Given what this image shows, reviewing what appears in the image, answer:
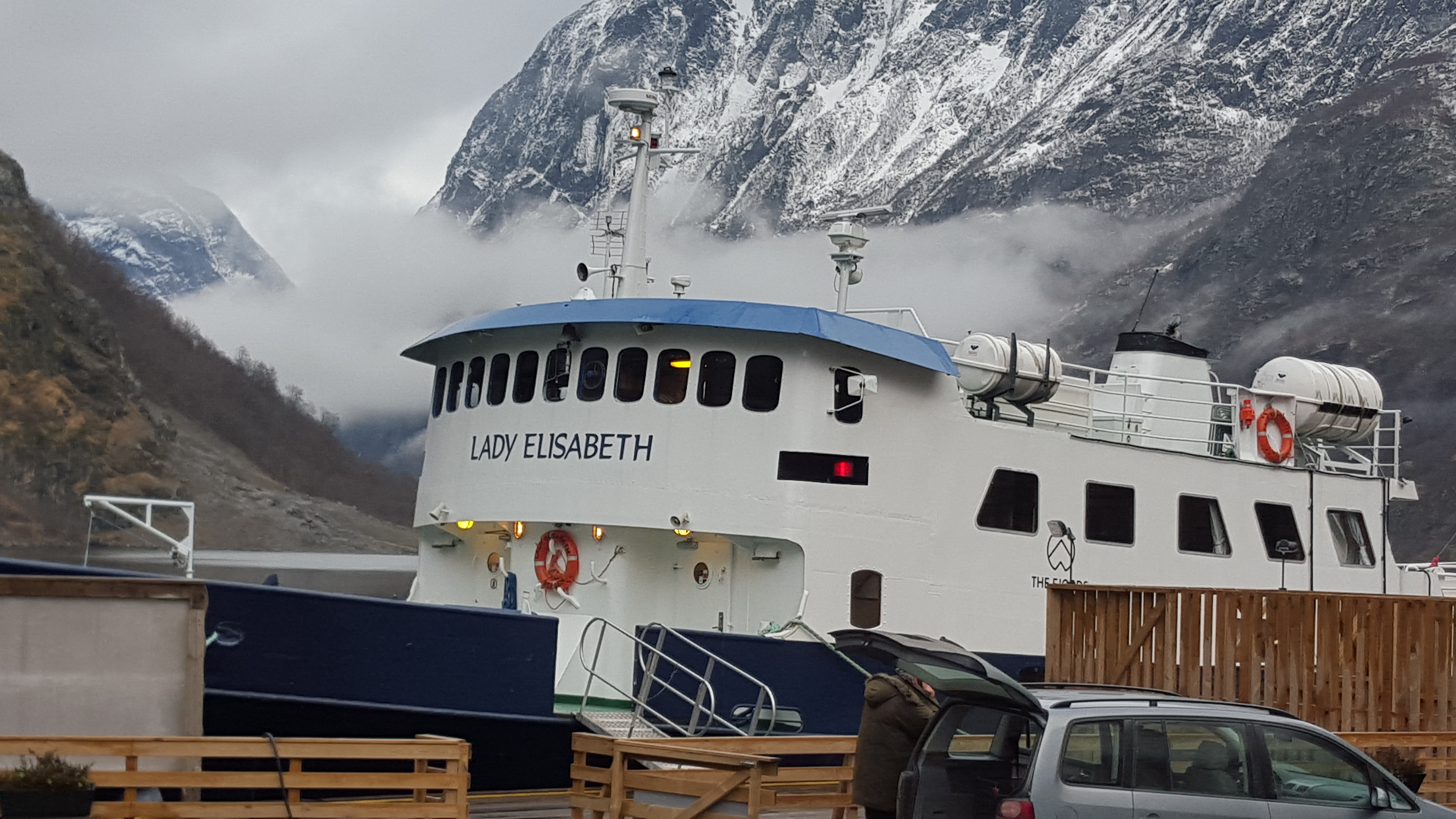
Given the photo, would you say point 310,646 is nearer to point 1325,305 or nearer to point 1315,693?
point 1315,693

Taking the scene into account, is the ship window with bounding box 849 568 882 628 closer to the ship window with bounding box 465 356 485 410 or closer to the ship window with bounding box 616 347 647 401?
the ship window with bounding box 616 347 647 401

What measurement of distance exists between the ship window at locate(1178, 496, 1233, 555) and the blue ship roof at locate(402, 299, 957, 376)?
3.70 m

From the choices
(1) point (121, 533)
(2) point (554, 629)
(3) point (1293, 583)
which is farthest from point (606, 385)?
(1) point (121, 533)

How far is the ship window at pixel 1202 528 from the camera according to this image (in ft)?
57.1

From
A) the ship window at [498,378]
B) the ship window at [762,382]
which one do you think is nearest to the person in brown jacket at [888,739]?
the ship window at [762,382]

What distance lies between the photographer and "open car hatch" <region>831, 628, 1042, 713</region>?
822 centimetres

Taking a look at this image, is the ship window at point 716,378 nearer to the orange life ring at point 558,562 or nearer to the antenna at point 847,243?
the orange life ring at point 558,562

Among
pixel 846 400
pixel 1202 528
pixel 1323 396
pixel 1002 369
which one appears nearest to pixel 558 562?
pixel 846 400

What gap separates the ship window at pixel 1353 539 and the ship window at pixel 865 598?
7.15 m

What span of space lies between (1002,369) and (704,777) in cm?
740

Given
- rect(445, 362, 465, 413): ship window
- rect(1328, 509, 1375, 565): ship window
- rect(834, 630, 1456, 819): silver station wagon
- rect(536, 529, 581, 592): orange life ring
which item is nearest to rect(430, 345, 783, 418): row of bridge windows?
rect(445, 362, 465, 413): ship window

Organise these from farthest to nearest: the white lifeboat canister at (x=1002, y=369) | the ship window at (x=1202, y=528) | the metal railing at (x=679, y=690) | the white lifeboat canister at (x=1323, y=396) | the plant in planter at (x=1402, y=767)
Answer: the white lifeboat canister at (x=1323, y=396) < the ship window at (x=1202, y=528) < the white lifeboat canister at (x=1002, y=369) < the metal railing at (x=679, y=690) < the plant in planter at (x=1402, y=767)

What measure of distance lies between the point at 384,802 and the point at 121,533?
89.9 m

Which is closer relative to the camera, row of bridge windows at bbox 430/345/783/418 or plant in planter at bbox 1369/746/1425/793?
plant in planter at bbox 1369/746/1425/793
